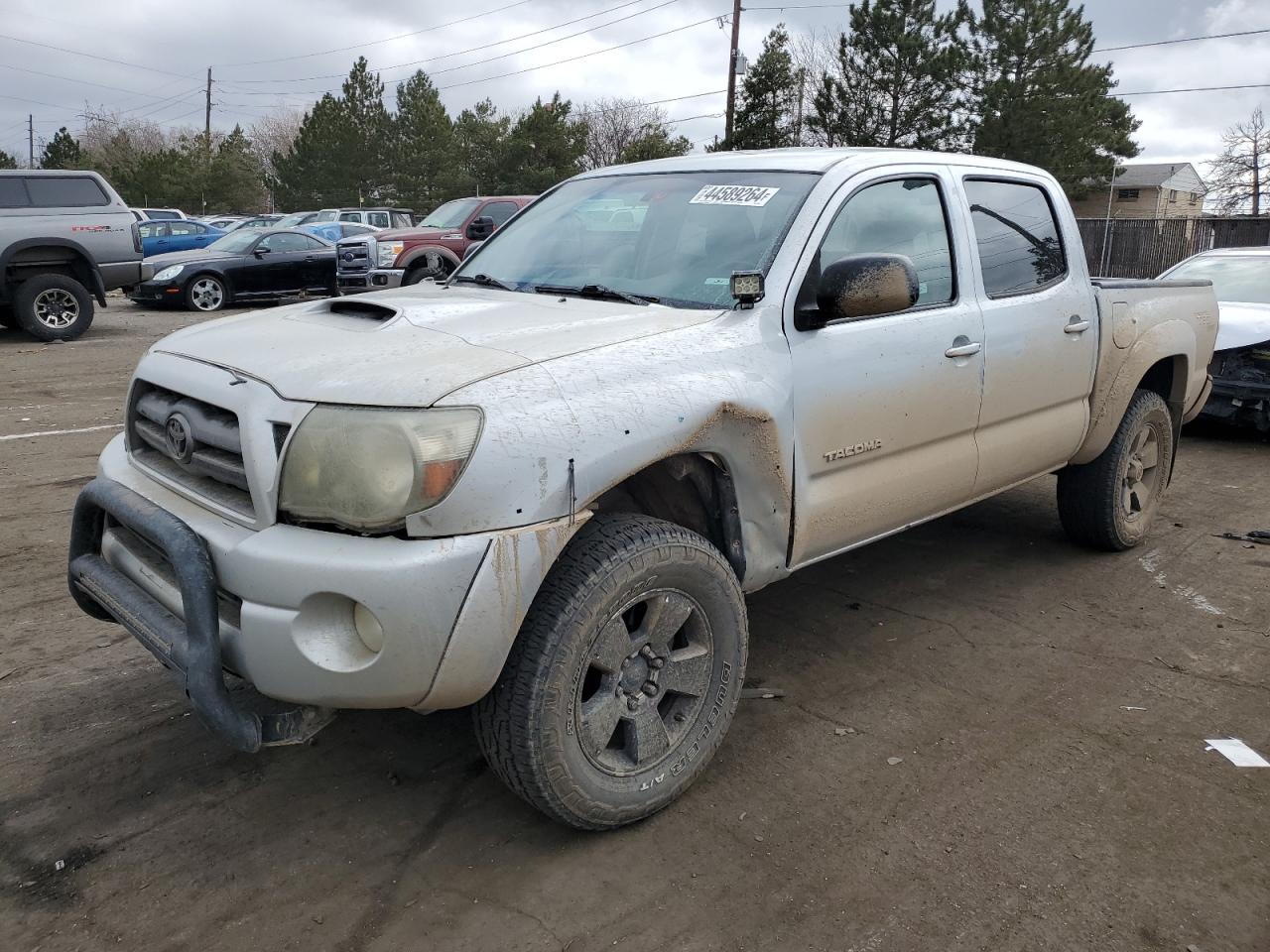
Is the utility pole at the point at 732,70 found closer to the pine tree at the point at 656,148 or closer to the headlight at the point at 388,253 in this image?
the pine tree at the point at 656,148

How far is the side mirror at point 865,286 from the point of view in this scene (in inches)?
119

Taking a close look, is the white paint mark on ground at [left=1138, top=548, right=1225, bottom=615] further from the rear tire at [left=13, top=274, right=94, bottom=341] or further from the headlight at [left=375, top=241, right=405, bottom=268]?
the headlight at [left=375, top=241, right=405, bottom=268]

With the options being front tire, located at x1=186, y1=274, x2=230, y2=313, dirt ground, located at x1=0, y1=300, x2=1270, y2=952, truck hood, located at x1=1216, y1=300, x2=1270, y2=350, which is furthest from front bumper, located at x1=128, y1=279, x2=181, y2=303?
truck hood, located at x1=1216, y1=300, x2=1270, y2=350

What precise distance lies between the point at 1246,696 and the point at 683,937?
2412 millimetres

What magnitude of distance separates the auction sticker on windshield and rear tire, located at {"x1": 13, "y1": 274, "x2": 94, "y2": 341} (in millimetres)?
11266

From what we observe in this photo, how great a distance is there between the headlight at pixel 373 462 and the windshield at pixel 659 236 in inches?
45.3

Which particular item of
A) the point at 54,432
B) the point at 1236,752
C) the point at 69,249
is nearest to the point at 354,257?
the point at 69,249

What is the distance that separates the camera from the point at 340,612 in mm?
2334

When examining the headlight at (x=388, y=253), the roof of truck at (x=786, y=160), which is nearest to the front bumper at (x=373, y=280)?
the headlight at (x=388, y=253)

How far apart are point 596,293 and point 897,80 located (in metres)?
36.1

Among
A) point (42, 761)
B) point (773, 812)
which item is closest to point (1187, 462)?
point (773, 812)

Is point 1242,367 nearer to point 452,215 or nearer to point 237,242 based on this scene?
point 452,215

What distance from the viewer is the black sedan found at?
52.2 ft

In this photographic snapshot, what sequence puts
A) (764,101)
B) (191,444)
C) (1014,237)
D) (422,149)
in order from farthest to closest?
1. (422,149)
2. (764,101)
3. (1014,237)
4. (191,444)
